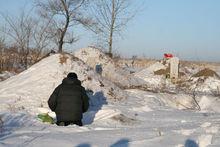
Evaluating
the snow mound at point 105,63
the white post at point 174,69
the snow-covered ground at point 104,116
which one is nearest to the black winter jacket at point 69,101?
the snow-covered ground at point 104,116

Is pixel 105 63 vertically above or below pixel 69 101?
above

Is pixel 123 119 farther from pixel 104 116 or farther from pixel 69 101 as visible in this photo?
pixel 69 101

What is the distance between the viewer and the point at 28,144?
22.0 ft

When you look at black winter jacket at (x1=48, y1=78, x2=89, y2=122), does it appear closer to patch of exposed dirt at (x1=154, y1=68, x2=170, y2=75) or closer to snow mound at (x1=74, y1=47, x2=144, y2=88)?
snow mound at (x1=74, y1=47, x2=144, y2=88)

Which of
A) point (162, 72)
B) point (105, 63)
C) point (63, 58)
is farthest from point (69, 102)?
point (162, 72)

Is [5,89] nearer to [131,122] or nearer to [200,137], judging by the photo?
[131,122]

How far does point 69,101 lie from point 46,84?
286 cm

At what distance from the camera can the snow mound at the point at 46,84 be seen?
12.2 metres

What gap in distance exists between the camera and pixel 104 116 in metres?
11.0

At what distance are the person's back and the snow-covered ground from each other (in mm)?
398

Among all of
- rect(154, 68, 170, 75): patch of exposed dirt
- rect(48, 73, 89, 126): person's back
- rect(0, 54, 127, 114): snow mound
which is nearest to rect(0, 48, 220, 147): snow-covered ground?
rect(0, 54, 127, 114): snow mound

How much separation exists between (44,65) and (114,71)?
15.6 feet

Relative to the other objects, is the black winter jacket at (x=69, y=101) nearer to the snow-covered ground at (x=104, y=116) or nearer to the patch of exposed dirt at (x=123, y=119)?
the snow-covered ground at (x=104, y=116)

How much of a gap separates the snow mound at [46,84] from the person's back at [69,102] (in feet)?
5.00
